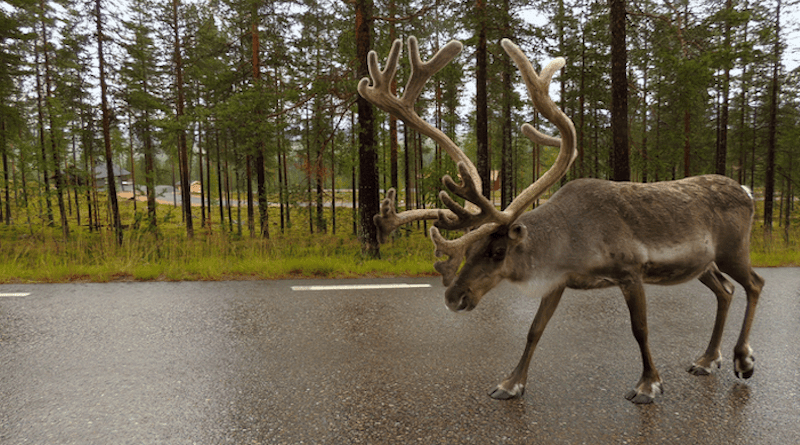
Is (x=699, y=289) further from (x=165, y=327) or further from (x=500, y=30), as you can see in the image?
(x=500, y=30)

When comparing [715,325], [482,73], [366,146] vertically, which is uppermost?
[482,73]

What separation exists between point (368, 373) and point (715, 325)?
2.81m

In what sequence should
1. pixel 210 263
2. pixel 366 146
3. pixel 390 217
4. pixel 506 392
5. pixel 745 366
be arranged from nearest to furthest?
pixel 390 217
pixel 506 392
pixel 745 366
pixel 210 263
pixel 366 146

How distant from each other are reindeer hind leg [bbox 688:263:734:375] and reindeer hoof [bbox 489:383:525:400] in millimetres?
1482

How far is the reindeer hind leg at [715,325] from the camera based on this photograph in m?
3.35

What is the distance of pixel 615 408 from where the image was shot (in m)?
2.79

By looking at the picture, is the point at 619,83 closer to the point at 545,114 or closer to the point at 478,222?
the point at 545,114

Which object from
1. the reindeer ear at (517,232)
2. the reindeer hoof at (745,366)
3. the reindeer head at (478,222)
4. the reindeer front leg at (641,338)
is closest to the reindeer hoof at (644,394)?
the reindeer front leg at (641,338)

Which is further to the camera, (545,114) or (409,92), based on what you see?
(409,92)

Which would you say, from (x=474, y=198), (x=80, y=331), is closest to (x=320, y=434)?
(x=474, y=198)

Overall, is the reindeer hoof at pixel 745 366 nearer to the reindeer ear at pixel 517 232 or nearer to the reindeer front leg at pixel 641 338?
the reindeer front leg at pixel 641 338

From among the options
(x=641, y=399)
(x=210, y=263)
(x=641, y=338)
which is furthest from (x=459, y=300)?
(x=210, y=263)

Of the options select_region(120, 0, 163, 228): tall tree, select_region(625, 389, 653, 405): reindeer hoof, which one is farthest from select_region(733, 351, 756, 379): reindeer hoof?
select_region(120, 0, 163, 228): tall tree

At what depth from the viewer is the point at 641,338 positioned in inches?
114
